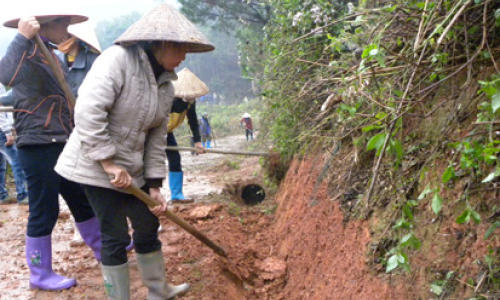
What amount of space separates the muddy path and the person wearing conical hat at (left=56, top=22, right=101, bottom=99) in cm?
166

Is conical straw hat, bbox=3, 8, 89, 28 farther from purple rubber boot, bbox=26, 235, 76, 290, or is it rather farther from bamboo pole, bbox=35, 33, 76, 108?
purple rubber boot, bbox=26, 235, 76, 290

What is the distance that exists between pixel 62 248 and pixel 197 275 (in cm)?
173

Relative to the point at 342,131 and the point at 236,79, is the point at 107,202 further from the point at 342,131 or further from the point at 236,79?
the point at 236,79

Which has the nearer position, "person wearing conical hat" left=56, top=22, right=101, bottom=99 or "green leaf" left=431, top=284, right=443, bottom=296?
"green leaf" left=431, top=284, right=443, bottom=296

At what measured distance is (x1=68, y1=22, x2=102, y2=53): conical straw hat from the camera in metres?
3.66

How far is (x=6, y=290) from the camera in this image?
3.44m

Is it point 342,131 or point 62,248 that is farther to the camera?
point 62,248

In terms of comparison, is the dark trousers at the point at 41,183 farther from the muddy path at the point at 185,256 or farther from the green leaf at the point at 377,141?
the green leaf at the point at 377,141

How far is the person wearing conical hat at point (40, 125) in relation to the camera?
3.07 meters

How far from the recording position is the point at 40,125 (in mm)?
3154

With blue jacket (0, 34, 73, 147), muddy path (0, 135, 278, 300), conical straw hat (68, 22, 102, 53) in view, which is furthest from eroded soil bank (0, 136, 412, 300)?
conical straw hat (68, 22, 102, 53)

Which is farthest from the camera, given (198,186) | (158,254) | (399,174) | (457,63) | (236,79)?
(236,79)

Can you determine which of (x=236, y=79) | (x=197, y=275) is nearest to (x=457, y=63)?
(x=197, y=275)

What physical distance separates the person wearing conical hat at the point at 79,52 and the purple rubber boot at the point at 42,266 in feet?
4.36
